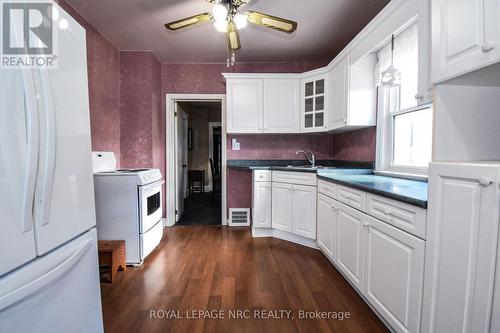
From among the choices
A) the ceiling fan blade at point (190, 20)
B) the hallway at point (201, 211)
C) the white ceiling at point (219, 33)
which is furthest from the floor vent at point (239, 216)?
the ceiling fan blade at point (190, 20)

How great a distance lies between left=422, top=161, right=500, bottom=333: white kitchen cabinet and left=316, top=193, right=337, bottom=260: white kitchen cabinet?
1.03 meters

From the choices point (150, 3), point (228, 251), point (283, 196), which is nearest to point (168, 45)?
point (150, 3)

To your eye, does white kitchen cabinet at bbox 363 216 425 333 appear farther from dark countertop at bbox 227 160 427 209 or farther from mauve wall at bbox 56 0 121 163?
mauve wall at bbox 56 0 121 163

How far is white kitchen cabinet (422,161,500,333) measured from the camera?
2.76ft

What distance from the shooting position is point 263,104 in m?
3.19

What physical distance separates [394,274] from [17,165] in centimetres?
176

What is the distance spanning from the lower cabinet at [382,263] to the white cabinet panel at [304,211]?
0.48m

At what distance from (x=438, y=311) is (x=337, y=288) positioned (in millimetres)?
913

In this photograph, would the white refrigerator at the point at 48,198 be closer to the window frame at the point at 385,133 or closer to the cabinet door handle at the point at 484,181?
the cabinet door handle at the point at 484,181

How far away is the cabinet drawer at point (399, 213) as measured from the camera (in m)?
1.14

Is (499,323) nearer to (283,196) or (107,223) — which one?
(283,196)

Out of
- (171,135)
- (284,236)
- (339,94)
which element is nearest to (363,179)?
(339,94)

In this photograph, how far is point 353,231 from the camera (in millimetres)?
1760

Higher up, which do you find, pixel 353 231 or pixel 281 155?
pixel 281 155
